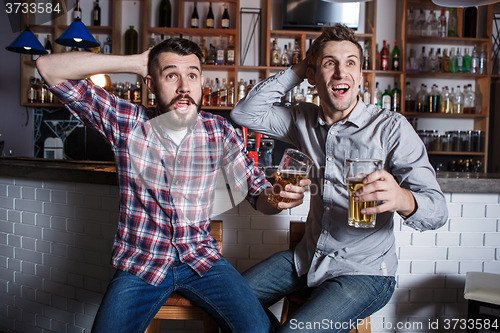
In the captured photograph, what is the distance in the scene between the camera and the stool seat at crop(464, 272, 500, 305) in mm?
1629

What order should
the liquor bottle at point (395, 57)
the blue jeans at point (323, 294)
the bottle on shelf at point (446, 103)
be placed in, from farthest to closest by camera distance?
the bottle on shelf at point (446, 103) < the liquor bottle at point (395, 57) < the blue jeans at point (323, 294)

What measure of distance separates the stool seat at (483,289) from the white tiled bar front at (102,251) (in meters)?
0.36

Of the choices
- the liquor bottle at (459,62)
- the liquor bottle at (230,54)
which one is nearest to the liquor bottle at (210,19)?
the liquor bottle at (230,54)

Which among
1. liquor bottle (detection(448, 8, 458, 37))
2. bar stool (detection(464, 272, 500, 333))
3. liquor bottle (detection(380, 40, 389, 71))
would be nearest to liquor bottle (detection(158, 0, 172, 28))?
liquor bottle (detection(380, 40, 389, 71))

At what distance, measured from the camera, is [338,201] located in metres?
1.53

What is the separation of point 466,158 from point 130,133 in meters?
4.43

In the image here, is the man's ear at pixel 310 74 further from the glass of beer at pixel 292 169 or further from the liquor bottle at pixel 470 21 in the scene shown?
the liquor bottle at pixel 470 21

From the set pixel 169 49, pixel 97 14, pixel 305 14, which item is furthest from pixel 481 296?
pixel 97 14

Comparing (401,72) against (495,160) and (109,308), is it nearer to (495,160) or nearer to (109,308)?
(495,160)

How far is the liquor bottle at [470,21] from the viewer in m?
4.72

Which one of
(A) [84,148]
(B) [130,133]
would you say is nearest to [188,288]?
(B) [130,133]

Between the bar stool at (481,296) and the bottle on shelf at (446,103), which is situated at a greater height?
the bottle on shelf at (446,103)

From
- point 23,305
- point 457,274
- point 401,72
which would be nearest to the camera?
point 457,274

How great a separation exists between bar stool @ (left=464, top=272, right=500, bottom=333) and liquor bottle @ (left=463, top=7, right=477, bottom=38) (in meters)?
3.81
